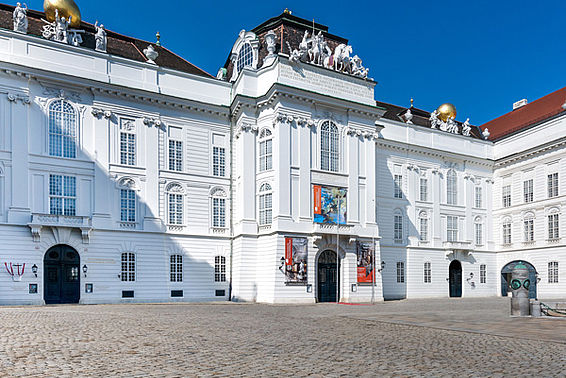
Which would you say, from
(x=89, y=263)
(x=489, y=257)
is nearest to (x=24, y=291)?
(x=89, y=263)

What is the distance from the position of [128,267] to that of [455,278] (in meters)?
32.6

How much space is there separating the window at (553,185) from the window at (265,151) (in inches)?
1109

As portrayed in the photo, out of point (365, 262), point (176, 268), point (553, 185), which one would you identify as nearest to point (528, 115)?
point (553, 185)

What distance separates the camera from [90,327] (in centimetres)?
1669

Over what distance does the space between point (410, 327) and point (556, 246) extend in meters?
35.8

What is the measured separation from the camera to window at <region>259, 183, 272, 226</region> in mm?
39031

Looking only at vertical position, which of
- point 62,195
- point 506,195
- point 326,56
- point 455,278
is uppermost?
point 326,56

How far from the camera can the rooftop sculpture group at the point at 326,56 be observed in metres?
40.5

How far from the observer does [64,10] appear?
37.7 meters

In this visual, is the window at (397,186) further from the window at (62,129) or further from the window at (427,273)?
the window at (62,129)

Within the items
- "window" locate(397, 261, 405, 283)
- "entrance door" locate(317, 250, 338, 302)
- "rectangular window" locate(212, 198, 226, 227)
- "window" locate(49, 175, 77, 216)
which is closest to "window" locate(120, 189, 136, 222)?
"window" locate(49, 175, 77, 216)

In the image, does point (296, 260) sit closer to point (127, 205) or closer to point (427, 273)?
point (127, 205)

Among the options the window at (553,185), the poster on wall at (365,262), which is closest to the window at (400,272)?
the poster on wall at (365,262)

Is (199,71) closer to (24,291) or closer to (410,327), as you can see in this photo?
(24,291)
